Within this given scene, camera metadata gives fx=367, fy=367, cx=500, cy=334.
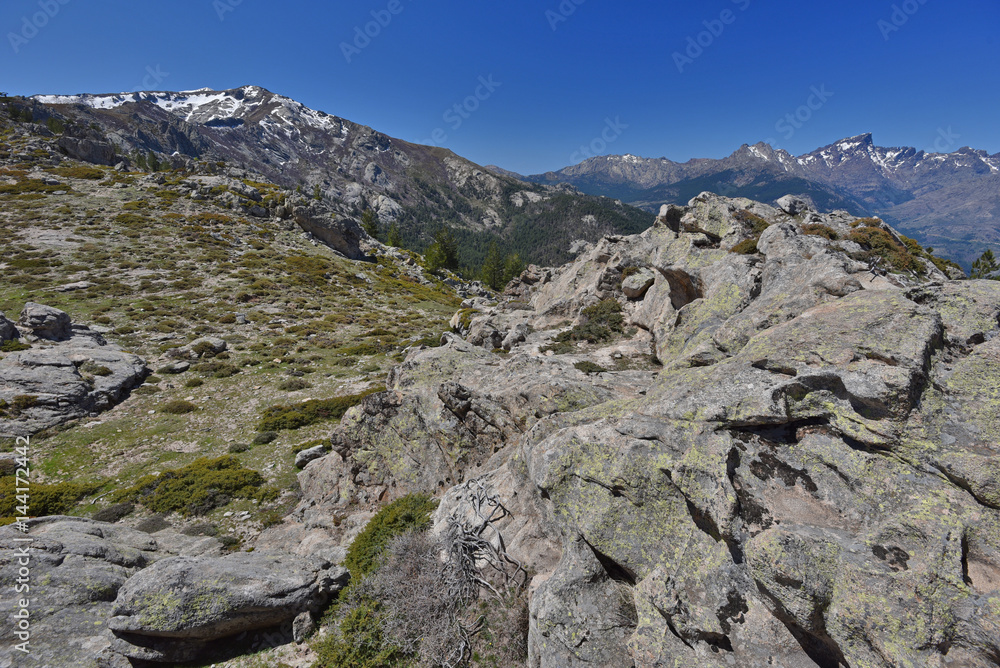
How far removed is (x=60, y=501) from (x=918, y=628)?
93.6ft

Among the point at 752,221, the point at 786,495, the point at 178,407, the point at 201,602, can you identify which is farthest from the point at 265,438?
the point at 752,221

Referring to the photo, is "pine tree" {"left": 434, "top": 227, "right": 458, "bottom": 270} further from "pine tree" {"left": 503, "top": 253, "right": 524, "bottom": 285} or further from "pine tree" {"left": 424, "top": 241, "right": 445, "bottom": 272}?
"pine tree" {"left": 503, "top": 253, "right": 524, "bottom": 285}

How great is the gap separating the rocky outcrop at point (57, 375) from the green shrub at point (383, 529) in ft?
78.0

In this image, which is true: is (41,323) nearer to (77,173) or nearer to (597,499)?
(597,499)

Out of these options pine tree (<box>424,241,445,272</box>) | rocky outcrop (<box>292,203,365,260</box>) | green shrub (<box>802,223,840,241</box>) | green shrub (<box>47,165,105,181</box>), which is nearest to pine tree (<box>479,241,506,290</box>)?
pine tree (<box>424,241,445,272</box>)

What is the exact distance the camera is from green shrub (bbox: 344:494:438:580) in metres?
11.3

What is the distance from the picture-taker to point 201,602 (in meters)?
9.13

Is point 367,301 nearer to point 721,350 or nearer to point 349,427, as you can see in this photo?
point 349,427

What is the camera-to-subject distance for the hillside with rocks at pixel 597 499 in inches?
243

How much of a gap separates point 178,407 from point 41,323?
594 inches

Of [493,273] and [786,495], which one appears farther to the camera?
[493,273]

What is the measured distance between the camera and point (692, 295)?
2034 cm

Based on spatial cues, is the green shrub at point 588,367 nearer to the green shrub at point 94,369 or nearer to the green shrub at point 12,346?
the green shrub at point 94,369

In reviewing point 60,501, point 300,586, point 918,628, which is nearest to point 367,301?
point 60,501
